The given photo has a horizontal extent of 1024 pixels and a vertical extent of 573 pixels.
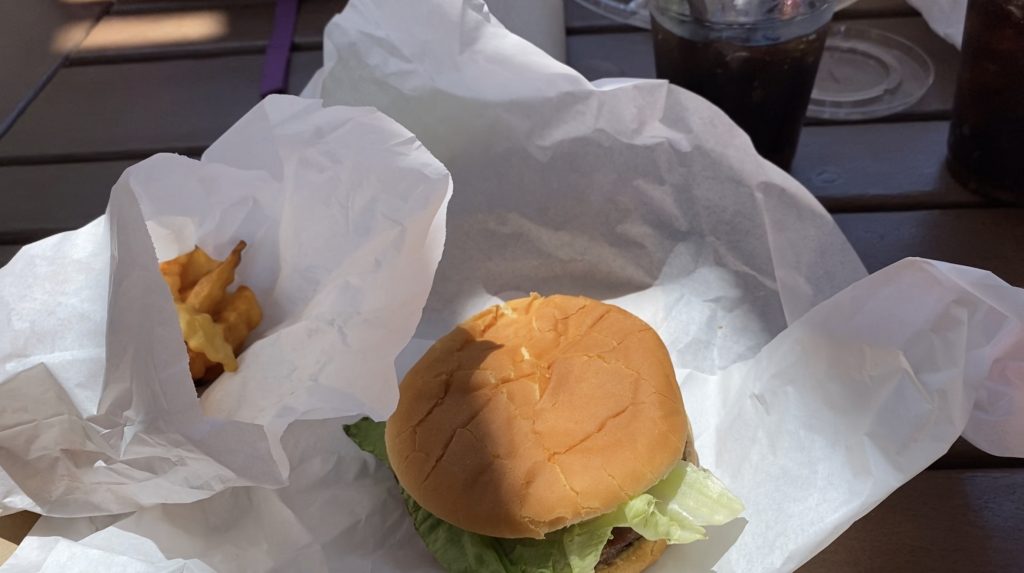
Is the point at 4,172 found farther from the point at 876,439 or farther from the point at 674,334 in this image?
the point at 876,439

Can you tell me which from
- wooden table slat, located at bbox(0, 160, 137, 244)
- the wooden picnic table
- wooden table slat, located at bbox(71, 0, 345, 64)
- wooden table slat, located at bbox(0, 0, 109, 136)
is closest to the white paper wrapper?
the wooden picnic table

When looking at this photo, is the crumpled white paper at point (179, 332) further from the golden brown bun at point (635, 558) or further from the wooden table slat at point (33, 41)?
the wooden table slat at point (33, 41)

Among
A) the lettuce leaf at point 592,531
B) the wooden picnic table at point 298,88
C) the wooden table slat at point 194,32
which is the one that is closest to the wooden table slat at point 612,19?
the wooden picnic table at point 298,88

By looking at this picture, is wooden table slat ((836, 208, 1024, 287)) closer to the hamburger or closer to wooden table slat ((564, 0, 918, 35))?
the hamburger

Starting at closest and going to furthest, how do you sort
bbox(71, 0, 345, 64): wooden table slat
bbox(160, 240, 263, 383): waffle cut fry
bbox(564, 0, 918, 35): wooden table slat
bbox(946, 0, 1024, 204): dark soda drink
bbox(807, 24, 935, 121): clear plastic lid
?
bbox(160, 240, 263, 383): waffle cut fry < bbox(946, 0, 1024, 204): dark soda drink < bbox(807, 24, 935, 121): clear plastic lid < bbox(564, 0, 918, 35): wooden table slat < bbox(71, 0, 345, 64): wooden table slat

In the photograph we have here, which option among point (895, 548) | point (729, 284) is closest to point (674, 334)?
point (729, 284)

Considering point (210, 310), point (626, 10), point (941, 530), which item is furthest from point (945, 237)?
point (210, 310)

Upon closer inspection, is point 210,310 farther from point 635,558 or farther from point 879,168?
point 879,168
